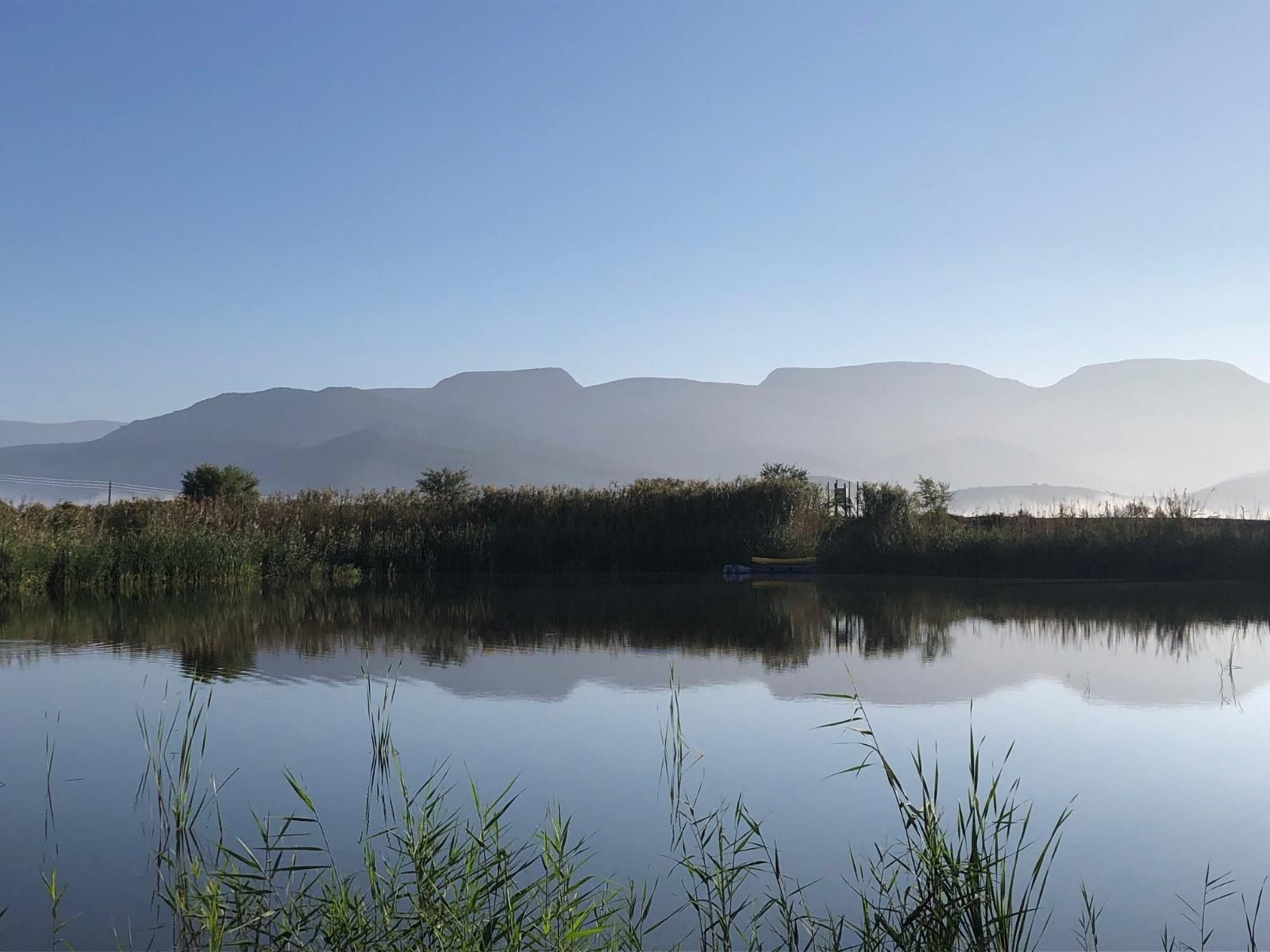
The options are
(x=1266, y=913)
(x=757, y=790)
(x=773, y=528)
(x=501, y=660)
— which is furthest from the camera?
(x=773, y=528)

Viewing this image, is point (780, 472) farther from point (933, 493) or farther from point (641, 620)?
point (641, 620)

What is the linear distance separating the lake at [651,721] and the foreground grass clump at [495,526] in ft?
18.9

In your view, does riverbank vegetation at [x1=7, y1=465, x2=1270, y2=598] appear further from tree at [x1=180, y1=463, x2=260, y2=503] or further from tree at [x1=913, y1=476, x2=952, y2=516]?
tree at [x1=180, y1=463, x2=260, y2=503]

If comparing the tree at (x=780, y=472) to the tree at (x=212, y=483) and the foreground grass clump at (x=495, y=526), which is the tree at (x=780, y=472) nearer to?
the foreground grass clump at (x=495, y=526)

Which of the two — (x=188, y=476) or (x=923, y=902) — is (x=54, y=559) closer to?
(x=188, y=476)

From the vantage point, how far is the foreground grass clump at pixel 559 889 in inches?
124

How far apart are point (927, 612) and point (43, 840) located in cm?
1087

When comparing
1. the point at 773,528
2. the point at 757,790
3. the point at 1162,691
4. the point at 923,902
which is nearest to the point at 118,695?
the point at 757,790

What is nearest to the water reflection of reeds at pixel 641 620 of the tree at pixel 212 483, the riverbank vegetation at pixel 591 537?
the riverbank vegetation at pixel 591 537

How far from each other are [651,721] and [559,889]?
13.0ft

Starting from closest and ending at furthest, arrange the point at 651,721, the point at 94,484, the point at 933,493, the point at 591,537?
1. the point at 651,721
2. the point at 591,537
3. the point at 933,493
4. the point at 94,484

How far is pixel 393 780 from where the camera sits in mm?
5684

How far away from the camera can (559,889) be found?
3418 millimetres

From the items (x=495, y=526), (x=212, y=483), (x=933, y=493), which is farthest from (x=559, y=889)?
(x=933, y=493)
